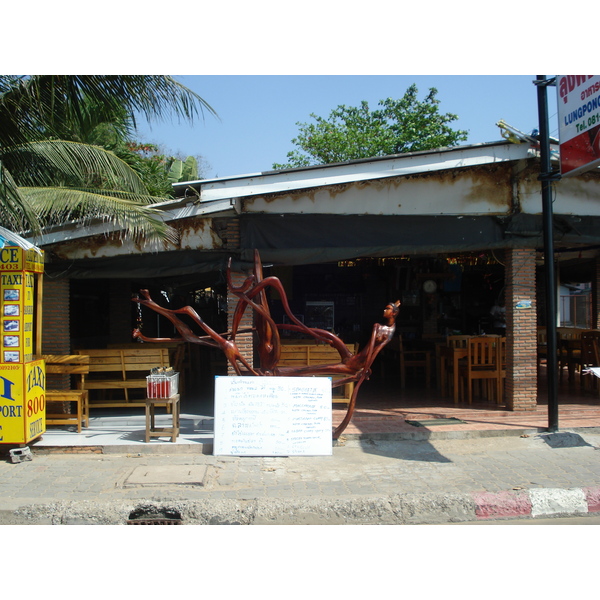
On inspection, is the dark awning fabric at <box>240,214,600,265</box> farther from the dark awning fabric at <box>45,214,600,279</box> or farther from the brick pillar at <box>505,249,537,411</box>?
the brick pillar at <box>505,249,537,411</box>

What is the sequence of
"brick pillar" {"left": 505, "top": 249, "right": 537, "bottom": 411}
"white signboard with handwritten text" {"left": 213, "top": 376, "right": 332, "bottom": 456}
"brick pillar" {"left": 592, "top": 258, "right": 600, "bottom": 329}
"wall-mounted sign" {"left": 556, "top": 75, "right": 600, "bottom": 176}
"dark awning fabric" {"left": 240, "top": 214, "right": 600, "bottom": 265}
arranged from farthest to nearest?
"brick pillar" {"left": 592, "top": 258, "right": 600, "bottom": 329}
"brick pillar" {"left": 505, "top": 249, "right": 537, "bottom": 411}
"dark awning fabric" {"left": 240, "top": 214, "right": 600, "bottom": 265}
"white signboard with handwritten text" {"left": 213, "top": 376, "right": 332, "bottom": 456}
"wall-mounted sign" {"left": 556, "top": 75, "right": 600, "bottom": 176}

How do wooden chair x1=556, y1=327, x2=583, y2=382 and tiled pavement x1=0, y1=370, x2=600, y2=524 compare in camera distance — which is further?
wooden chair x1=556, y1=327, x2=583, y2=382

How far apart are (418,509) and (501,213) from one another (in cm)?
521

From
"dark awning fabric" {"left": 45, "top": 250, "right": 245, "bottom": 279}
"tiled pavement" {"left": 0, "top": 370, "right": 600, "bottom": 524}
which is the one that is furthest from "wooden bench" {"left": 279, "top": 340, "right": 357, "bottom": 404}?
"dark awning fabric" {"left": 45, "top": 250, "right": 245, "bottom": 279}

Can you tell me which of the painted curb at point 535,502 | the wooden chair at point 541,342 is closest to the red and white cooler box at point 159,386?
the painted curb at point 535,502

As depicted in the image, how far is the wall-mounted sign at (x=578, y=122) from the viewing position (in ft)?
23.0

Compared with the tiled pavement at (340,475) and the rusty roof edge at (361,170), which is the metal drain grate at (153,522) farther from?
the rusty roof edge at (361,170)

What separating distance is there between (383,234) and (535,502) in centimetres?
453

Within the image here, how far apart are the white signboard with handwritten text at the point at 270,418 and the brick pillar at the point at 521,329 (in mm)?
3537

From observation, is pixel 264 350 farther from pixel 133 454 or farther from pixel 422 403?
pixel 422 403

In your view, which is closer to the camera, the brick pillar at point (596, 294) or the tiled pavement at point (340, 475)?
the tiled pavement at point (340, 475)

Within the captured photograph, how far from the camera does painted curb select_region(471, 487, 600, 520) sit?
5715mm

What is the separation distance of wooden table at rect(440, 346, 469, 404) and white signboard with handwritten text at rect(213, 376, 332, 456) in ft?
12.5

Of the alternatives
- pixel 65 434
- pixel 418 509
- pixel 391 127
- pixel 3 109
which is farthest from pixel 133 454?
pixel 391 127
